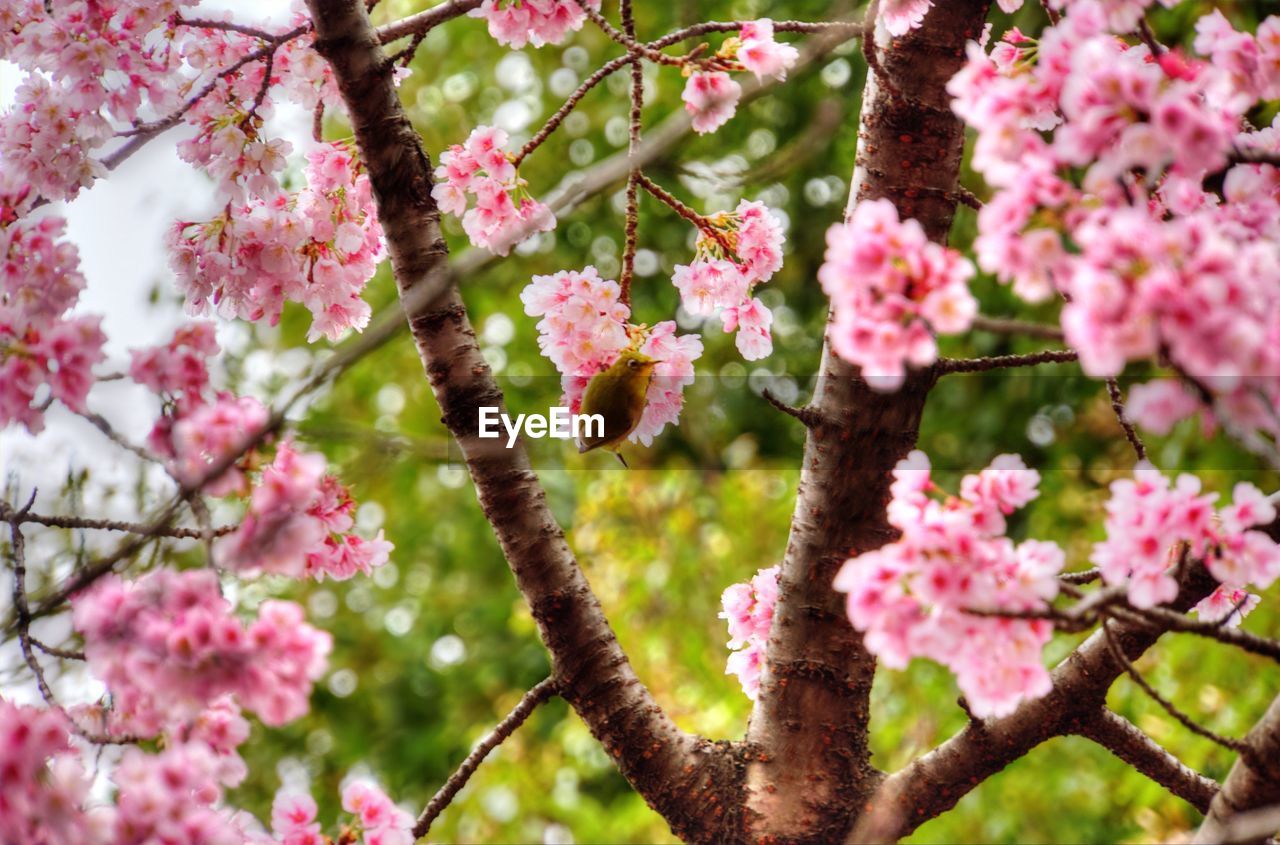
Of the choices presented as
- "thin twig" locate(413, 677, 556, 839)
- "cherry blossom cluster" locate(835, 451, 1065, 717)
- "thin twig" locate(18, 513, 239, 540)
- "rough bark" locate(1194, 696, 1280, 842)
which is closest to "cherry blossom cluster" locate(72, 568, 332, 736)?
"thin twig" locate(18, 513, 239, 540)

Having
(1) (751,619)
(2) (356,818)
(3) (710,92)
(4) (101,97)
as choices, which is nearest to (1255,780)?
(1) (751,619)

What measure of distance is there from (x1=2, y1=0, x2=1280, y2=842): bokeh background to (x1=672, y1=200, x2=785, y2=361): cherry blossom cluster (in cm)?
226

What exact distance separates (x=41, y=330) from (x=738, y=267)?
0.92 metres

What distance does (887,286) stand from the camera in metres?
0.91

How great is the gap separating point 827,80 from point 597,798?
3.60 metres

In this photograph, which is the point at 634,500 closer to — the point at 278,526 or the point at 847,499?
the point at 847,499

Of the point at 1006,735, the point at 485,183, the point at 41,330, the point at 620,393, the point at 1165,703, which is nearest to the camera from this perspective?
the point at 1165,703

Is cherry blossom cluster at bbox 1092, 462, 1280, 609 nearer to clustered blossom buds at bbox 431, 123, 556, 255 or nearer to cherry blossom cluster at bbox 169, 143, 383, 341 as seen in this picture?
clustered blossom buds at bbox 431, 123, 556, 255

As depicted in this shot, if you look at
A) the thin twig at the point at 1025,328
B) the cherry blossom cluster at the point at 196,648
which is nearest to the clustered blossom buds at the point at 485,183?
the cherry blossom cluster at the point at 196,648

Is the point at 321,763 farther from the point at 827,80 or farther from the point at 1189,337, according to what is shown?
the point at 1189,337

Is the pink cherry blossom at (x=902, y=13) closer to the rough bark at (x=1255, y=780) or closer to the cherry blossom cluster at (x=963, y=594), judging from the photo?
the cherry blossom cluster at (x=963, y=594)

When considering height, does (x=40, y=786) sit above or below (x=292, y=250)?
below

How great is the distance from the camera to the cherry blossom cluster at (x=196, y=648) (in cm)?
98

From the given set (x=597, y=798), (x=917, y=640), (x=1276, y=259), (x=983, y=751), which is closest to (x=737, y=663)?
(x=983, y=751)
